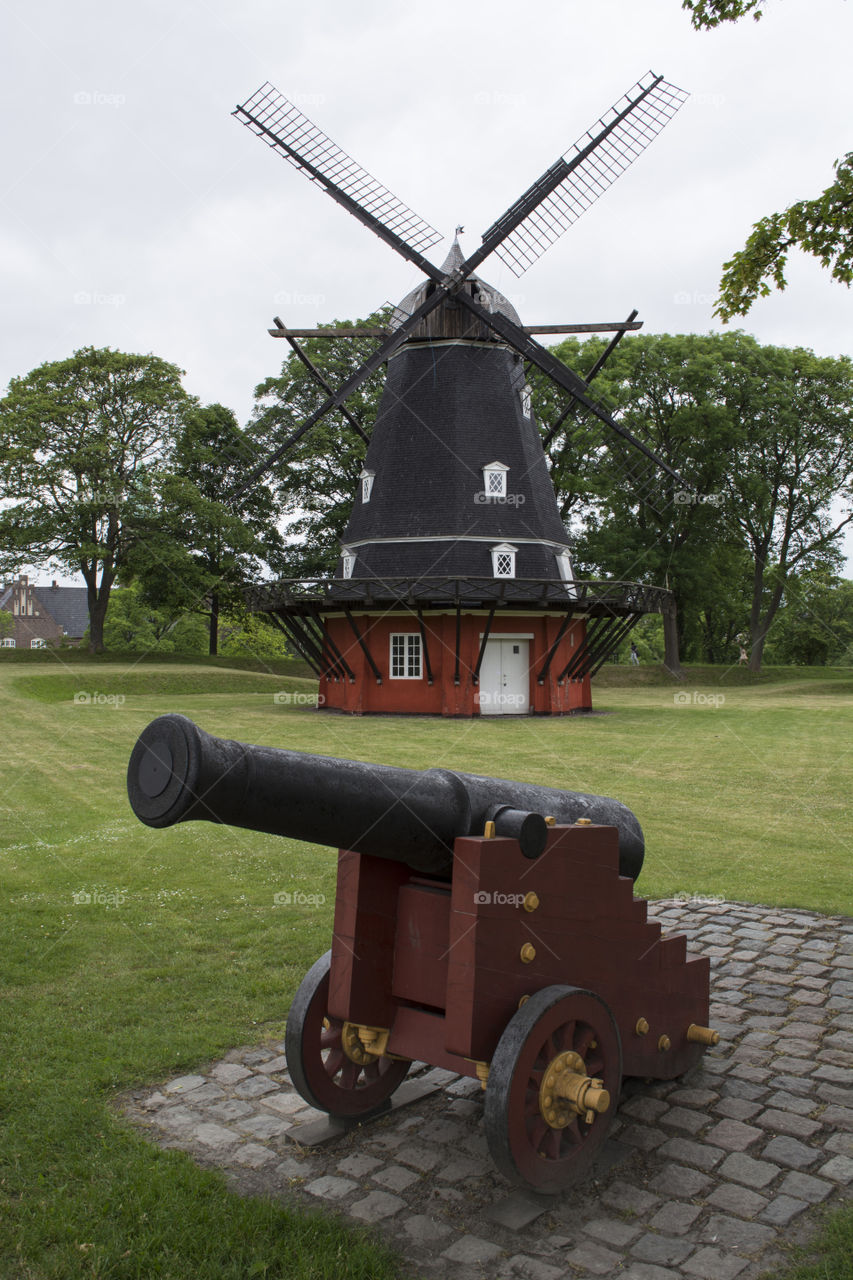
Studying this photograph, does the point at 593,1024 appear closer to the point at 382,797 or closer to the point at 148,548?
the point at 382,797

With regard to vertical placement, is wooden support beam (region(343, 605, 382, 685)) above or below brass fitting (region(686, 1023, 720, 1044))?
above

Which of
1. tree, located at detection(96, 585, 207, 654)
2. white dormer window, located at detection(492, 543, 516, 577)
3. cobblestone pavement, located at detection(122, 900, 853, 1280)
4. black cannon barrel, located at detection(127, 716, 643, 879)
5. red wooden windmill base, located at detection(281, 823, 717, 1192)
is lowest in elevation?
cobblestone pavement, located at detection(122, 900, 853, 1280)

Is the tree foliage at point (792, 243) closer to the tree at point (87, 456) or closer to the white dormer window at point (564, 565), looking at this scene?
the white dormer window at point (564, 565)

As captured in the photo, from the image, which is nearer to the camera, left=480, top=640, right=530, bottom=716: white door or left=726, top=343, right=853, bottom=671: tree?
left=480, top=640, right=530, bottom=716: white door

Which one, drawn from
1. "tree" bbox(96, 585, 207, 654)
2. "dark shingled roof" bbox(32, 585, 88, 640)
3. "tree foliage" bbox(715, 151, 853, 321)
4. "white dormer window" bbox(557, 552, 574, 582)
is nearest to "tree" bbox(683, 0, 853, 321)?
"tree foliage" bbox(715, 151, 853, 321)

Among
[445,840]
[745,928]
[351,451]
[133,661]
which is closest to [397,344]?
[351,451]

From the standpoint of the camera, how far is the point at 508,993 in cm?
379

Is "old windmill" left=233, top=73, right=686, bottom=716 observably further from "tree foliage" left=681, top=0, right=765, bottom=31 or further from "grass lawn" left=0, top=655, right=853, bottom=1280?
"tree foliage" left=681, top=0, right=765, bottom=31

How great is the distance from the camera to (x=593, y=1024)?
3.98 metres

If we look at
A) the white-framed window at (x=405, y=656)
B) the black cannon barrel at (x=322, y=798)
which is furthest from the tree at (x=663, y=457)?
the black cannon barrel at (x=322, y=798)

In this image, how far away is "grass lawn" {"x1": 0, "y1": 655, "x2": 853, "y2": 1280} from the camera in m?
3.49

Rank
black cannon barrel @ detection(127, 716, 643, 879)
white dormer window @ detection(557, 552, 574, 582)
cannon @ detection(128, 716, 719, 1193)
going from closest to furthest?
black cannon barrel @ detection(127, 716, 643, 879), cannon @ detection(128, 716, 719, 1193), white dormer window @ detection(557, 552, 574, 582)

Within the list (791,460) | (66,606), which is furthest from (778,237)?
(66,606)

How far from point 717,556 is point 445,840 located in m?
46.6
